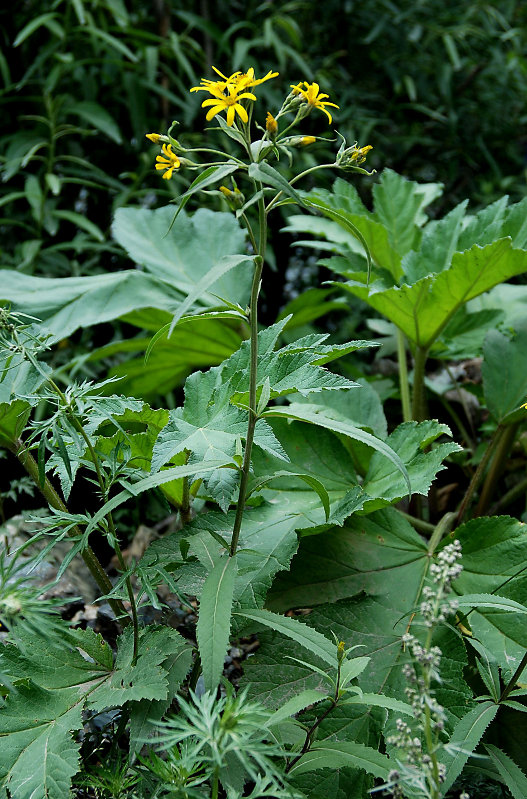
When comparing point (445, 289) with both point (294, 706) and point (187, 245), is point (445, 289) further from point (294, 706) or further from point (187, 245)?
point (294, 706)

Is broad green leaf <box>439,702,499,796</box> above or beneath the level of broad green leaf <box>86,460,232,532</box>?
beneath

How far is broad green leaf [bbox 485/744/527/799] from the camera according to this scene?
819 millimetres

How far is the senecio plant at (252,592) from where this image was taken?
0.72 metres

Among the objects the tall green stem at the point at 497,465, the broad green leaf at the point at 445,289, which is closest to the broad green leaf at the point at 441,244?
the broad green leaf at the point at 445,289

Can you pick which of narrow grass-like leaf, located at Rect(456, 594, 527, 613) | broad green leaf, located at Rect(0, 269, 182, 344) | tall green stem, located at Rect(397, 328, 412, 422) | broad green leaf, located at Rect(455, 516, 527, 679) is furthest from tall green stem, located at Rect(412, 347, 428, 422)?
narrow grass-like leaf, located at Rect(456, 594, 527, 613)

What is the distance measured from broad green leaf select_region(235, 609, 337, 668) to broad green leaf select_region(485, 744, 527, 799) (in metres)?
0.24

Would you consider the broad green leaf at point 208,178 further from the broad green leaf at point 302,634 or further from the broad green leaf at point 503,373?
the broad green leaf at point 503,373

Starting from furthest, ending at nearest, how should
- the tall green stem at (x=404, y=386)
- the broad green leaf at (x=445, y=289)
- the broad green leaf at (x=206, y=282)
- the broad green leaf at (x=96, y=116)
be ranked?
the broad green leaf at (x=96, y=116) < the tall green stem at (x=404, y=386) < the broad green leaf at (x=445, y=289) < the broad green leaf at (x=206, y=282)

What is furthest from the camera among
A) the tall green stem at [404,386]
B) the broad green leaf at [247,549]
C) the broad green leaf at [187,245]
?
the broad green leaf at [187,245]

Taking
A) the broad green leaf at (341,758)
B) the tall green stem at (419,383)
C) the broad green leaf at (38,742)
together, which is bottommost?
the tall green stem at (419,383)

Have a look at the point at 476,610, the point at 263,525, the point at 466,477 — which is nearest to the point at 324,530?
the point at 263,525

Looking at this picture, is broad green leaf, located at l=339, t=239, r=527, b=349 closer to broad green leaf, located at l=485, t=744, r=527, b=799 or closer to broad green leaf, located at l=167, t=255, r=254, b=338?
broad green leaf, located at l=167, t=255, r=254, b=338

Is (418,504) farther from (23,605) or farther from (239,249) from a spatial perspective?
(23,605)

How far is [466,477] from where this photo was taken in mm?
1748
